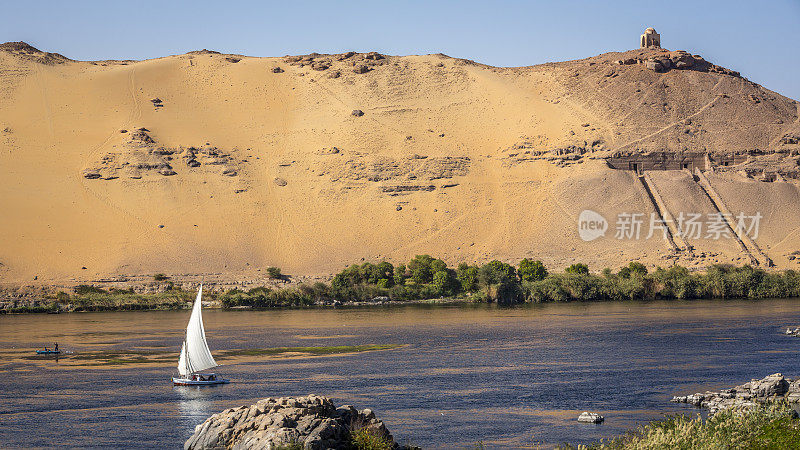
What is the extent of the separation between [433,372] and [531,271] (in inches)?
1608

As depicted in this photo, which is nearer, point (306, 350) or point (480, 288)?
point (306, 350)

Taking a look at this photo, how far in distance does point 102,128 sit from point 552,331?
77.2 metres

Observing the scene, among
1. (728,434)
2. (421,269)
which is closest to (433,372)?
(728,434)

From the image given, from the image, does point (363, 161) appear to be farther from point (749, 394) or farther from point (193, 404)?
point (749, 394)

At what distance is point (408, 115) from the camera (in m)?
114

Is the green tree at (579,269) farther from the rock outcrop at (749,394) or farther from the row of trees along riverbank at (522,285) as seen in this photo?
the rock outcrop at (749,394)

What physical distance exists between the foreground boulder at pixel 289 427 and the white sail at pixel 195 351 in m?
12.9

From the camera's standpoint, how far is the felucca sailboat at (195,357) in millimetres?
35656

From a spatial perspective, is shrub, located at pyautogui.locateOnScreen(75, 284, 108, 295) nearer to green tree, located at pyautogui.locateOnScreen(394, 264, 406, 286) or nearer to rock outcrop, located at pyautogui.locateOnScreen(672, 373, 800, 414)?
green tree, located at pyautogui.locateOnScreen(394, 264, 406, 286)

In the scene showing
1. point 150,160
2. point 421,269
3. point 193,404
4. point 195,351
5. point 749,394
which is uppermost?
point 150,160

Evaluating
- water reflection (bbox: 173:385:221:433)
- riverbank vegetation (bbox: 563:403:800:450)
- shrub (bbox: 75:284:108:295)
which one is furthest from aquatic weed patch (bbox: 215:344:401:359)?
shrub (bbox: 75:284:108:295)

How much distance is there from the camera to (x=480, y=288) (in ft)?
246

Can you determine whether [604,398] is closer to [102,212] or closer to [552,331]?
[552,331]

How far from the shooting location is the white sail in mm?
35969
